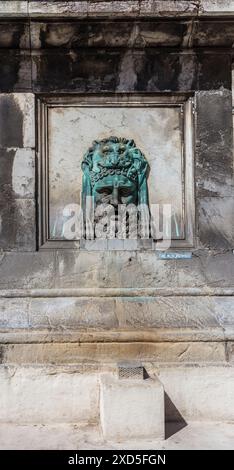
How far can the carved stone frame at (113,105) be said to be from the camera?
6711 mm

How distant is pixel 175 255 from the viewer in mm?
6484

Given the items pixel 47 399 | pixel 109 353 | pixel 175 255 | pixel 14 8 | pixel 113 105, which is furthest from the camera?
pixel 113 105

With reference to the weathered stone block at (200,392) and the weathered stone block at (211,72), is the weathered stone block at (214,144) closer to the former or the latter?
the weathered stone block at (211,72)

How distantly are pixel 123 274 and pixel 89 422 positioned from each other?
1792mm

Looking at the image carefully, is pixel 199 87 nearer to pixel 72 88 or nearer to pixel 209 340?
pixel 72 88

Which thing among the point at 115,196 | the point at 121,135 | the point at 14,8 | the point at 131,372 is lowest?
the point at 131,372

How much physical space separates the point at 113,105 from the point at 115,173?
92cm

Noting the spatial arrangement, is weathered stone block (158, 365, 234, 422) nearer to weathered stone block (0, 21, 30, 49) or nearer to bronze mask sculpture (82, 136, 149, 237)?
bronze mask sculpture (82, 136, 149, 237)

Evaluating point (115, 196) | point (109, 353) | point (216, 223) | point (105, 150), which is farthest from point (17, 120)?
point (109, 353)

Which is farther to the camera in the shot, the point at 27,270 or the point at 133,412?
the point at 27,270

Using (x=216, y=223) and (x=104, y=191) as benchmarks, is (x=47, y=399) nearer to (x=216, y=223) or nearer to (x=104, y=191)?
(x=104, y=191)

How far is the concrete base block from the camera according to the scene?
4535mm

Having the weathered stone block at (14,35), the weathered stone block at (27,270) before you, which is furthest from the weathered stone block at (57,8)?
the weathered stone block at (27,270)

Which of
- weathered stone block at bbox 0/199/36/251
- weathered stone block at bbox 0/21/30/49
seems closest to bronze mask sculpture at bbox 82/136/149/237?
weathered stone block at bbox 0/199/36/251
